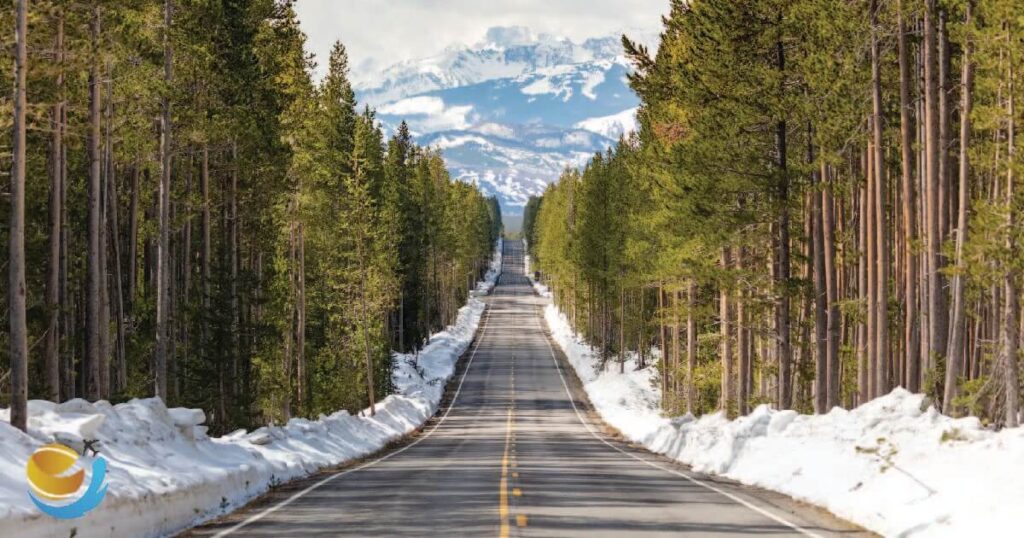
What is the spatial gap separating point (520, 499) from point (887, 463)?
20.3 ft

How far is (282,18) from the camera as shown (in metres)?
37.0

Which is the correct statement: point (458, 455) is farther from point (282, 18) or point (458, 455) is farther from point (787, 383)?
point (282, 18)

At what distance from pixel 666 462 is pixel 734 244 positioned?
6.64m

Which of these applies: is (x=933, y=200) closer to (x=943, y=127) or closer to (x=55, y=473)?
(x=943, y=127)

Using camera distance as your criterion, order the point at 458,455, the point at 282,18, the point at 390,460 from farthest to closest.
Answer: the point at 282,18
the point at 458,455
the point at 390,460

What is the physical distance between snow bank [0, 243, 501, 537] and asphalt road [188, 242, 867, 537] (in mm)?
707

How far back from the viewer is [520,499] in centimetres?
1892

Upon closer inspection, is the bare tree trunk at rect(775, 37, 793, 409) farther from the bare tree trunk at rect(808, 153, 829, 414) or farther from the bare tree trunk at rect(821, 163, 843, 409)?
the bare tree trunk at rect(821, 163, 843, 409)

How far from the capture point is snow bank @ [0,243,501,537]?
42.7ft

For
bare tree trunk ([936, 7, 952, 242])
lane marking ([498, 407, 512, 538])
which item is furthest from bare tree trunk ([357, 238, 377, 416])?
bare tree trunk ([936, 7, 952, 242])

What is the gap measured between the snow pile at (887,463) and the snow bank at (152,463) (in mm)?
10099

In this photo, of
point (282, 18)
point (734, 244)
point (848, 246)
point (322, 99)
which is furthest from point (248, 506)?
point (322, 99)

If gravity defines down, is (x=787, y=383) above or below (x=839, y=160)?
below

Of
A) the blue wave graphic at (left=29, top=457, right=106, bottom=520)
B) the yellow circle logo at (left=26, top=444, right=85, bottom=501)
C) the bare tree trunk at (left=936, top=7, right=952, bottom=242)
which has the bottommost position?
the blue wave graphic at (left=29, top=457, right=106, bottom=520)
